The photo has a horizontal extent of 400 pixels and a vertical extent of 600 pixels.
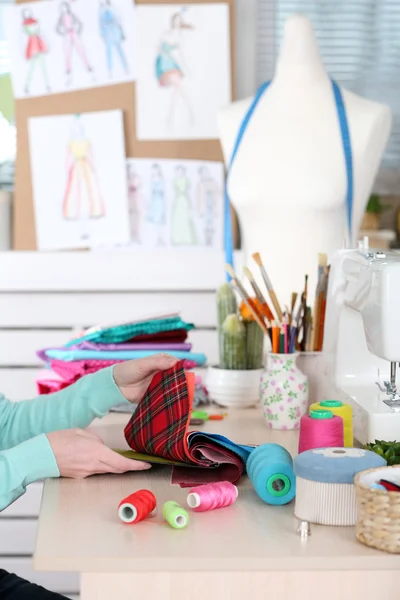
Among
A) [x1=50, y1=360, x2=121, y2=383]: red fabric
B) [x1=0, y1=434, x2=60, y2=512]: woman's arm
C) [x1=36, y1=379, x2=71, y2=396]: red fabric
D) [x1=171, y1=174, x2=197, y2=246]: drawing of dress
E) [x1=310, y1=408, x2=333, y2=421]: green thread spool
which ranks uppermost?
[x1=171, y1=174, x2=197, y2=246]: drawing of dress

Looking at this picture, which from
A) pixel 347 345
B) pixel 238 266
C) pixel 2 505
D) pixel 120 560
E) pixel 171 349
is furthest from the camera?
pixel 238 266

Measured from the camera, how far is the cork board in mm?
2918

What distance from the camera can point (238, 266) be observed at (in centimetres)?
288

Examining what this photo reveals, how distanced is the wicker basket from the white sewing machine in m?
0.33

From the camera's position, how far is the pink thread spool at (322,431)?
1296 mm

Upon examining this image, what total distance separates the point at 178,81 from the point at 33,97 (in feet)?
1.57

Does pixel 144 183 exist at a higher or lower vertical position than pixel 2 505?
higher

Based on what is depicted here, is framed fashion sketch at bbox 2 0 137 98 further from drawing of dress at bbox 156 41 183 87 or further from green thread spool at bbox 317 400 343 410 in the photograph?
green thread spool at bbox 317 400 343 410

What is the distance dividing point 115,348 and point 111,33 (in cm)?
135

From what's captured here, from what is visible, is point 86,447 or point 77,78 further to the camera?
point 77,78

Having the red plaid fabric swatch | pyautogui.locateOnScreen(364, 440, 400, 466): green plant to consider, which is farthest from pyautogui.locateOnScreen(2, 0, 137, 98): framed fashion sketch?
pyautogui.locateOnScreen(364, 440, 400, 466): green plant

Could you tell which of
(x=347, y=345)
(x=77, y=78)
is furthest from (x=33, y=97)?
(x=347, y=345)

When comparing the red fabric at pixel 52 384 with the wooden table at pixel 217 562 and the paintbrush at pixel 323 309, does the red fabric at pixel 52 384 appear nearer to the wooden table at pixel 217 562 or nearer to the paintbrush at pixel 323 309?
the paintbrush at pixel 323 309

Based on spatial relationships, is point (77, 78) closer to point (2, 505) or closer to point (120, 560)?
point (2, 505)
